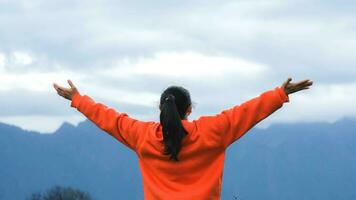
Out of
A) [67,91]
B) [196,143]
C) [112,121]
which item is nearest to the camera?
[196,143]

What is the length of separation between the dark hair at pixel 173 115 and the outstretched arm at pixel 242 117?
16 cm

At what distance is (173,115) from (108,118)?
687 mm

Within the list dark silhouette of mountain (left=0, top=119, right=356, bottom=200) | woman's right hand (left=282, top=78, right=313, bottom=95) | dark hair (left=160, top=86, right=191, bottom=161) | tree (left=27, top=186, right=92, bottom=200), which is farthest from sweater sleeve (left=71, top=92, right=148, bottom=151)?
dark silhouette of mountain (left=0, top=119, right=356, bottom=200)

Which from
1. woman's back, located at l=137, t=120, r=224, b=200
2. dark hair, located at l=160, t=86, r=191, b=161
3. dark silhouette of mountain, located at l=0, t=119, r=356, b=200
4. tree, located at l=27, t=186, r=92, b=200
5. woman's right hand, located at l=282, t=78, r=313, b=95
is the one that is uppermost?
dark silhouette of mountain, located at l=0, t=119, r=356, b=200

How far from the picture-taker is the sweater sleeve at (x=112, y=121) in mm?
5668

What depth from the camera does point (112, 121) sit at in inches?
228

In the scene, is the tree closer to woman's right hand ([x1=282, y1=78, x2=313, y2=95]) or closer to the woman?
the woman

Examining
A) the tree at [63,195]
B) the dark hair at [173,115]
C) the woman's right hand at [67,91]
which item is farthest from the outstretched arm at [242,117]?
the tree at [63,195]

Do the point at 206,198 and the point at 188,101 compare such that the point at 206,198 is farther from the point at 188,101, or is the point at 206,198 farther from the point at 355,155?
the point at 355,155

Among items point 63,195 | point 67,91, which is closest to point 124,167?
point 63,195

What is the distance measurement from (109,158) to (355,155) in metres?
59.3

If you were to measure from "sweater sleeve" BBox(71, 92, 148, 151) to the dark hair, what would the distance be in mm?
299

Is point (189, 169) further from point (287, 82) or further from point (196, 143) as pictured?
point (287, 82)

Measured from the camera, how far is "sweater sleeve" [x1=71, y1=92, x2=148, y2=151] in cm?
567
